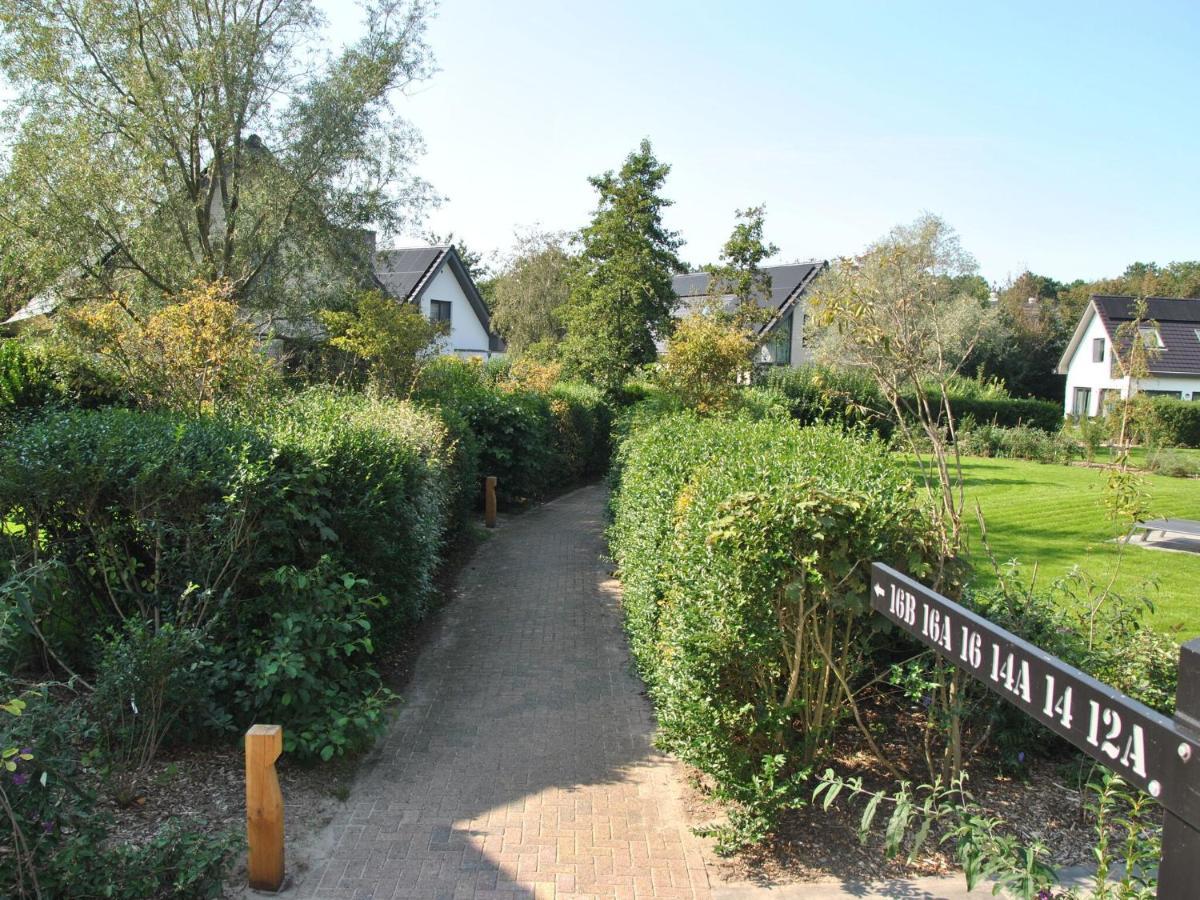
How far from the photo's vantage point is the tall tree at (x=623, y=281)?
23.5 meters

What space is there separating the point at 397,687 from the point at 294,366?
13110 millimetres

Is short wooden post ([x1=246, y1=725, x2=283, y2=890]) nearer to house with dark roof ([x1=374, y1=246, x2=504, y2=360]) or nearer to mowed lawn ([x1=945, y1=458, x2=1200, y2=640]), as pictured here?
mowed lawn ([x1=945, y1=458, x2=1200, y2=640])

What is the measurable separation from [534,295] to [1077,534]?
3046cm

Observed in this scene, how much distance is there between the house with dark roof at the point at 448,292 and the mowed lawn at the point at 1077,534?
21.4 meters

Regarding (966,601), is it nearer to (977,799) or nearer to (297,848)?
(977,799)

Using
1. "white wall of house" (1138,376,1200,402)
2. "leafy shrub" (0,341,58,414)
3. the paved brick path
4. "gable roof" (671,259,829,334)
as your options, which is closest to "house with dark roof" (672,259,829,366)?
"gable roof" (671,259,829,334)

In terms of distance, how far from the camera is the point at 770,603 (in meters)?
4.46

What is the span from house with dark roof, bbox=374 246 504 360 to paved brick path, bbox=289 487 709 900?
2688 cm

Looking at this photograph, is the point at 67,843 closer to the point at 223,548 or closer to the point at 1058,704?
the point at 223,548

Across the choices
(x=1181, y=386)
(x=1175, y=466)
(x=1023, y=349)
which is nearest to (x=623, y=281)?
(x=1175, y=466)

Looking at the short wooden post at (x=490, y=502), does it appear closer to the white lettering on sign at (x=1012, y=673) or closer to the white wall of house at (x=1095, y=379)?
the white lettering on sign at (x=1012, y=673)

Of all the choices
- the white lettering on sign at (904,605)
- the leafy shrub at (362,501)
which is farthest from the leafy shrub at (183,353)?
the white lettering on sign at (904,605)

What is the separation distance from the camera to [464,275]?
122ft

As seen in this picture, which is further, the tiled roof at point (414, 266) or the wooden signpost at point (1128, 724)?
the tiled roof at point (414, 266)
